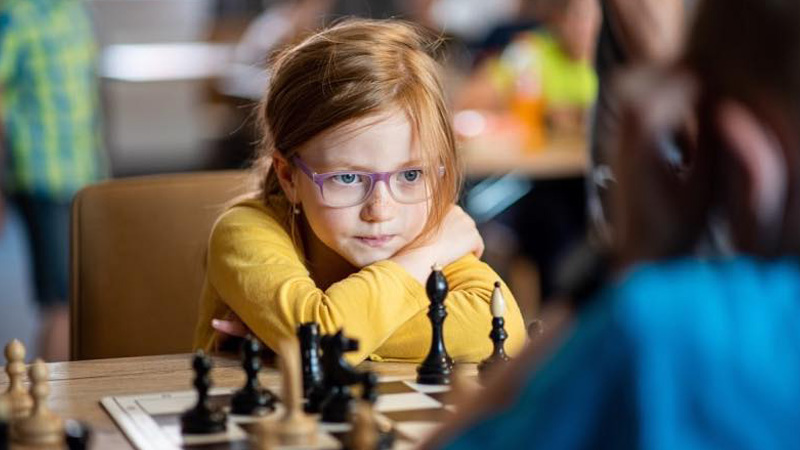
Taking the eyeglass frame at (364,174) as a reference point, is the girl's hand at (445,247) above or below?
below

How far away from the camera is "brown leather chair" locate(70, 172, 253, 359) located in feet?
6.72

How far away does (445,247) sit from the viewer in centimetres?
179

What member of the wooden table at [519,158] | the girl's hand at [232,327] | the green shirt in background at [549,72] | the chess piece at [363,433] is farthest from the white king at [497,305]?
the green shirt in background at [549,72]

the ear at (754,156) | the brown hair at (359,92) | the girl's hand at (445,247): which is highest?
the brown hair at (359,92)

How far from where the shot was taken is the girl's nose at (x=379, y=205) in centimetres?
175

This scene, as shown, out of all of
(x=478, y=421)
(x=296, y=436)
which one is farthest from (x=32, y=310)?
(x=478, y=421)

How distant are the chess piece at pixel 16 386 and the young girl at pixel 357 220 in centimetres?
32

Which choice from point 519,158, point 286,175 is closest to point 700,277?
point 286,175

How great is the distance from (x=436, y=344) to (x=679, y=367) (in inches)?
32.7

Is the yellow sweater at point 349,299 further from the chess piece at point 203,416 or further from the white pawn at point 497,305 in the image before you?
the chess piece at point 203,416

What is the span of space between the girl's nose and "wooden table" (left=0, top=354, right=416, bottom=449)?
0.19 m

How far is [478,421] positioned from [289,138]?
1.00 meters

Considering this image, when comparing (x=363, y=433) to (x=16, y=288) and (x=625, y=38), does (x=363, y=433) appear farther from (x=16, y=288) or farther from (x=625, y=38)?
(x=16, y=288)

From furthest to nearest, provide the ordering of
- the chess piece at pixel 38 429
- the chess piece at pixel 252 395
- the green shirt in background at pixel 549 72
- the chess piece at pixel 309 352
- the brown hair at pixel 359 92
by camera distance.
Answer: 1. the green shirt in background at pixel 549 72
2. the brown hair at pixel 359 92
3. the chess piece at pixel 309 352
4. the chess piece at pixel 252 395
5. the chess piece at pixel 38 429
